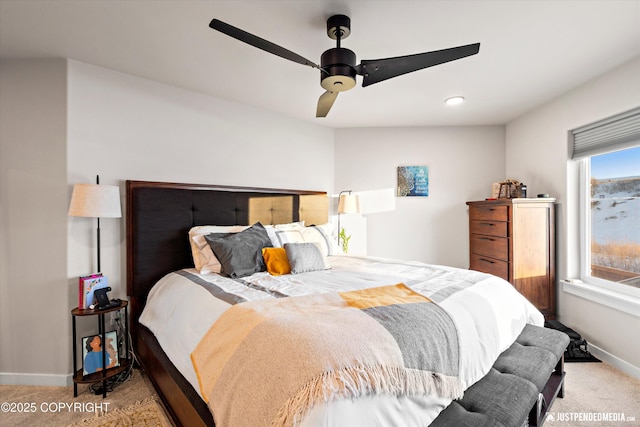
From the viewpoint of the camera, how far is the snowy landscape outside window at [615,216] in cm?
254

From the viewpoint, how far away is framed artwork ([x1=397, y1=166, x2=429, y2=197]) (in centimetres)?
414

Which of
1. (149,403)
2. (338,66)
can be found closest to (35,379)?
(149,403)

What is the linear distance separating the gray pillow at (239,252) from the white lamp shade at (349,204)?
4.93 feet

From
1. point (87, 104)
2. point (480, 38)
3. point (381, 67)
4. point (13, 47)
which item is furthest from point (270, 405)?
point (13, 47)

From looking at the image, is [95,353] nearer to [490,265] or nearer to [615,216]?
[490,265]

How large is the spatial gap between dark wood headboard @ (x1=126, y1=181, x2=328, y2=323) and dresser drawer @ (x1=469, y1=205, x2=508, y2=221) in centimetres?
248

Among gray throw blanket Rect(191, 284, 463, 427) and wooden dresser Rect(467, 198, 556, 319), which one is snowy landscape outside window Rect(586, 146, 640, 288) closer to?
wooden dresser Rect(467, 198, 556, 319)

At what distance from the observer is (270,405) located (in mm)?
971

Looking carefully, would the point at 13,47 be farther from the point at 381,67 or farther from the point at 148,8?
the point at 381,67

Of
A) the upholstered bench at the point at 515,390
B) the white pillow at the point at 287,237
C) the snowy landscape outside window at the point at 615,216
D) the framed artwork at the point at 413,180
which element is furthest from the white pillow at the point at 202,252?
the snowy landscape outside window at the point at 615,216

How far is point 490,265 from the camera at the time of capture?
336cm
